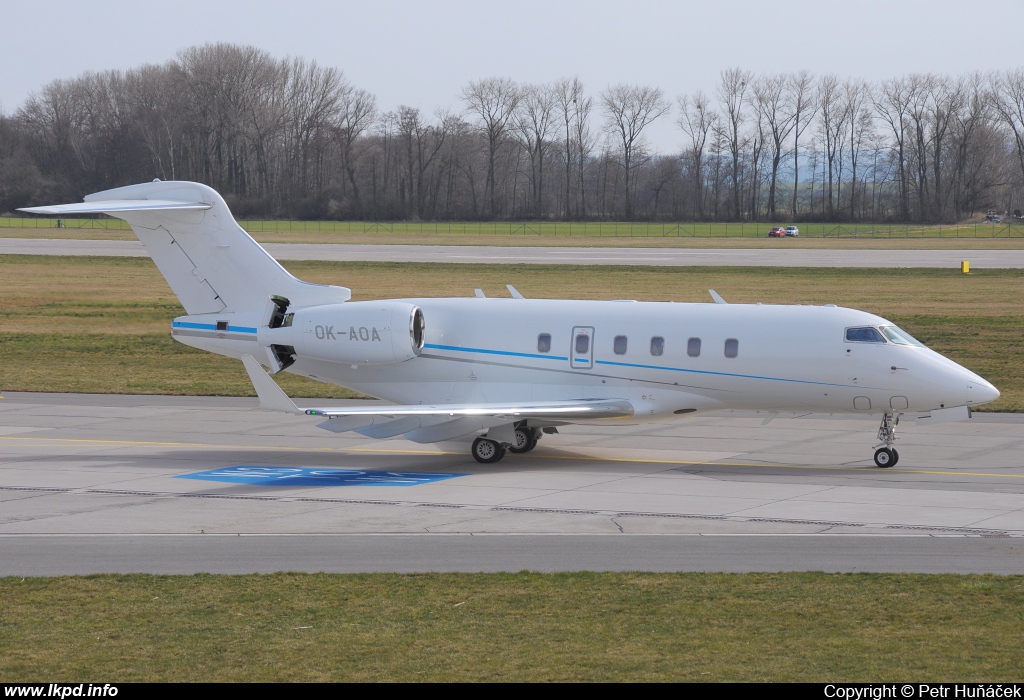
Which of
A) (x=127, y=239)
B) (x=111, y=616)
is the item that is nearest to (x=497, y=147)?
(x=127, y=239)

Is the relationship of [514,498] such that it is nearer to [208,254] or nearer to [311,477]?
[311,477]

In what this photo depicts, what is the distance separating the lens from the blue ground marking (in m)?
21.7

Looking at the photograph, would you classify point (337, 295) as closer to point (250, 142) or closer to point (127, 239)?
point (127, 239)

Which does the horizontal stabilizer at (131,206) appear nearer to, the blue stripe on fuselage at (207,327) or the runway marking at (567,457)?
the blue stripe on fuselage at (207,327)

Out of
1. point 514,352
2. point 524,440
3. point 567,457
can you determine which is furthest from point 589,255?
point 567,457

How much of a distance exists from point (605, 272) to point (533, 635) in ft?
189

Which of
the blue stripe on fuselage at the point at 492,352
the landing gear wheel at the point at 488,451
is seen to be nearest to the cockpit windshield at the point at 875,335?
the blue stripe on fuselage at the point at 492,352

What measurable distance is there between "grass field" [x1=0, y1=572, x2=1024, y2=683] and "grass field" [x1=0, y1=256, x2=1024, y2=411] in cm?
1849

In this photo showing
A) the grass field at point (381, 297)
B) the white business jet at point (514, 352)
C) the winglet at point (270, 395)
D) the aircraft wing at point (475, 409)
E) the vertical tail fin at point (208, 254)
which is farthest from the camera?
the grass field at point (381, 297)

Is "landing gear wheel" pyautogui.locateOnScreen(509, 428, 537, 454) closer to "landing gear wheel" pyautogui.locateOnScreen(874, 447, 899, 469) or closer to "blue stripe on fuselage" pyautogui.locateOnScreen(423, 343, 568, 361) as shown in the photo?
"blue stripe on fuselage" pyautogui.locateOnScreen(423, 343, 568, 361)

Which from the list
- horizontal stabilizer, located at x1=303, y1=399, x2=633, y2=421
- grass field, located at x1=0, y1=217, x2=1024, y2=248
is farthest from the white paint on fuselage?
grass field, located at x1=0, y1=217, x2=1024, y2=248

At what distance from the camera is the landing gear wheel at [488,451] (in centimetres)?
2377

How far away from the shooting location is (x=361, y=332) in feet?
80.7

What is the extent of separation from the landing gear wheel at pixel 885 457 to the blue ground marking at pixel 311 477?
813cm
